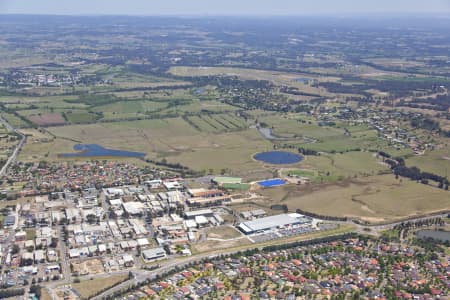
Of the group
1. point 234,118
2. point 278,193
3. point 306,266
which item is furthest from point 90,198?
point 234,118

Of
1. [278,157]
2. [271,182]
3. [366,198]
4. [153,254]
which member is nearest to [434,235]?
[366,198]

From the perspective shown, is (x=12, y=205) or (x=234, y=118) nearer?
(x=12, y=205)

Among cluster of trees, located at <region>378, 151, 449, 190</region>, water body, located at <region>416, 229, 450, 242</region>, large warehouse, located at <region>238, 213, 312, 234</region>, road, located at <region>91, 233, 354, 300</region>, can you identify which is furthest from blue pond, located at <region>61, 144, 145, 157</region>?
water body, located at <region>416, 229, 450, 242</region>

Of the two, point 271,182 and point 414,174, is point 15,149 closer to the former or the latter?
point 271,182

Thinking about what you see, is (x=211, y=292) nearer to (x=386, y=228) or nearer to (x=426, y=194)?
(x=386, y=228)

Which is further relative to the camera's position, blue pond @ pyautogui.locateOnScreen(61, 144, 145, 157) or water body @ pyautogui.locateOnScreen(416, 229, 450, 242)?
blue pond @ pyautogui.locateOnScreen(61, 144, 145, 157)

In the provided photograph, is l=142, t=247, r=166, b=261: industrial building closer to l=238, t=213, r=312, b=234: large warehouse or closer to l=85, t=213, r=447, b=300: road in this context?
l=85, t=213, r=447, b=300: road
